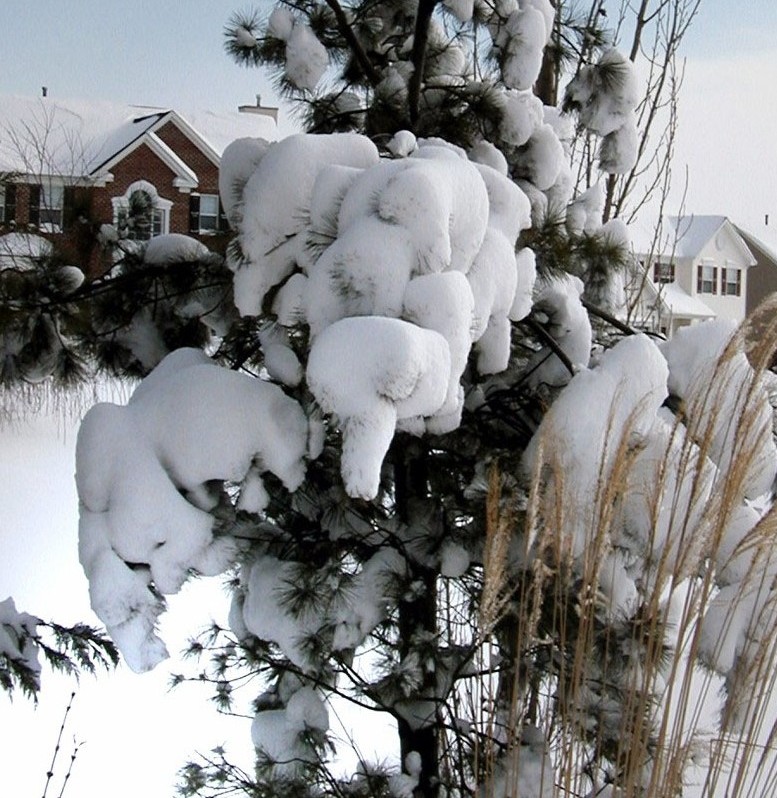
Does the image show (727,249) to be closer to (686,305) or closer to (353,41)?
(686,305)

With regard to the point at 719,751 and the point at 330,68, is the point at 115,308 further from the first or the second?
the point at 719,751

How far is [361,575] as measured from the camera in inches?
88.4

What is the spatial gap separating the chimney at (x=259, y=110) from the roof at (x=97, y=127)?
26.0 inches

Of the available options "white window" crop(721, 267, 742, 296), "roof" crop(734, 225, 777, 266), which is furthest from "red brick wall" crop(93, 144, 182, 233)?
"roof" crop(734, 225, 777, 266)

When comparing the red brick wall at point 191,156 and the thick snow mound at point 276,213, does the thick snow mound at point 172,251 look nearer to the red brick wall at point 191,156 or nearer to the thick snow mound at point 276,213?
the thick snow mound at point 276,213

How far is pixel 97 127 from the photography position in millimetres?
15969

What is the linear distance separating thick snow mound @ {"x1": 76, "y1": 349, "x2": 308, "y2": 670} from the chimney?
16234 mm

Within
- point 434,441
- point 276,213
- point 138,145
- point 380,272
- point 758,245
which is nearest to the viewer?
point 380,272

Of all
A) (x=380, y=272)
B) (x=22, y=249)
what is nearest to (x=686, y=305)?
(x=22, y=249)

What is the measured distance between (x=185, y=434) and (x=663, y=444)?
0.80m

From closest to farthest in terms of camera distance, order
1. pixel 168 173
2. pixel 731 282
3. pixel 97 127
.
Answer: pixel 168 173
pixel 97 127
pixel 731 282

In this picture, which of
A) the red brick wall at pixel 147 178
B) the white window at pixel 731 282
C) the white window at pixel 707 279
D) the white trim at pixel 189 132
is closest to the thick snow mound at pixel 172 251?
the red brick wall at pixel 147 178

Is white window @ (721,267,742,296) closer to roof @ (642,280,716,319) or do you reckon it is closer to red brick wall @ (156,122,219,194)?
roof @ (642,280,716,319)

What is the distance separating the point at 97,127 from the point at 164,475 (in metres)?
15.0
